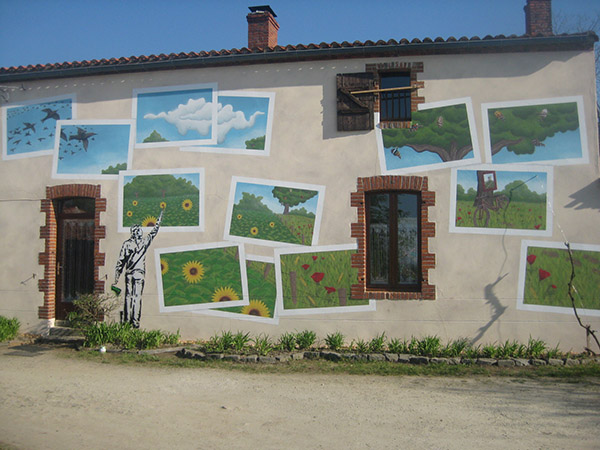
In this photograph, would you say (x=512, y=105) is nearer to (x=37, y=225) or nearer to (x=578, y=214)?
(x=578, y=214)

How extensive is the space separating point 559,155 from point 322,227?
422cm

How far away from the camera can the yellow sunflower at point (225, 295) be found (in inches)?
359

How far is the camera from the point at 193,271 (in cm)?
930

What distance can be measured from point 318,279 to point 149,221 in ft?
11.3

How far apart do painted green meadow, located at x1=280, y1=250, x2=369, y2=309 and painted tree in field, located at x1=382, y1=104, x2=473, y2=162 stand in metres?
2.22

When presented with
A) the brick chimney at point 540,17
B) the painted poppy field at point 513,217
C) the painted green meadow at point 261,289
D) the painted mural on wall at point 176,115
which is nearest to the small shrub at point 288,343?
the painted green meadow at point 261,289

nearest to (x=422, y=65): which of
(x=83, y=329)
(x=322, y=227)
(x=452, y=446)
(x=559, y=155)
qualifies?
(x=559, y=155)

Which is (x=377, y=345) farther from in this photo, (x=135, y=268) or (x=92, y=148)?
(x=92, y=148)

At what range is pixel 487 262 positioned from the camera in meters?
8.48

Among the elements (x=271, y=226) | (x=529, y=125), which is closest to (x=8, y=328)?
(x=271, y=226)

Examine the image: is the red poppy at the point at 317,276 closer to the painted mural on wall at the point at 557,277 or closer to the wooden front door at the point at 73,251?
the painted mural on wall at the point at 557,277

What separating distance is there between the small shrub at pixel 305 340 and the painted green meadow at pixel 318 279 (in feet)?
1.65

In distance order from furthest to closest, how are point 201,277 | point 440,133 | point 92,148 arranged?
point 92,148 < point 201,277 < point 440,133

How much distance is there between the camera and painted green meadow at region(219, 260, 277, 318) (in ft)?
29.4
